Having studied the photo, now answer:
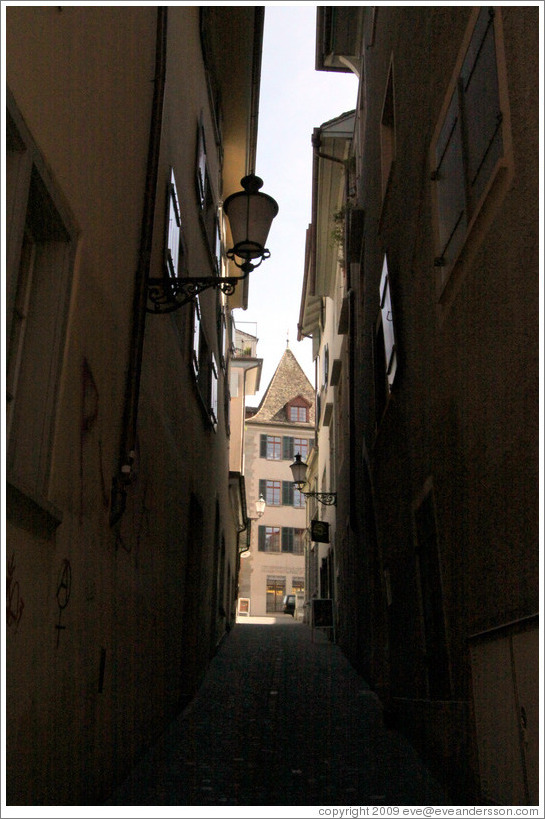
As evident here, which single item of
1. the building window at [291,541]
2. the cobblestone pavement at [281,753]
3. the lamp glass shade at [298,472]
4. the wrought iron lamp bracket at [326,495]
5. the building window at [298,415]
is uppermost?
the building window at [298,415]

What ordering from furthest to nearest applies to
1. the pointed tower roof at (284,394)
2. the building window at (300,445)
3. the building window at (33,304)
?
the pointed tower roof at (284,394), the building window at (300,445), the building window at (33,304)

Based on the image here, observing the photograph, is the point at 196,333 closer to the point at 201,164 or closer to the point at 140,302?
the point at 201,164

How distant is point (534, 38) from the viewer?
365cm

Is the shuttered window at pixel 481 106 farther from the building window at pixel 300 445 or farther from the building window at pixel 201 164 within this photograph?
the building window at pixel 300 445

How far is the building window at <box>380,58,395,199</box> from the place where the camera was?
9.44 meters

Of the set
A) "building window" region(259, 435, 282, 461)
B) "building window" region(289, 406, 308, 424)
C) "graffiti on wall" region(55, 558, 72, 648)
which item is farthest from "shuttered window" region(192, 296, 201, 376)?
"building window" region(289, 406, 308, 424)

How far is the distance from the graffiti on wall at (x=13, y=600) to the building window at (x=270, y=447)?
42719mm

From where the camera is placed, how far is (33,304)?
4273 millimetres

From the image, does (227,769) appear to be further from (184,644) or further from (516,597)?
(184,644)

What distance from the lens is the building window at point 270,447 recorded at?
46.5 m

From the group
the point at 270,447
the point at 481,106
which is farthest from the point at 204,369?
the point at 270,447

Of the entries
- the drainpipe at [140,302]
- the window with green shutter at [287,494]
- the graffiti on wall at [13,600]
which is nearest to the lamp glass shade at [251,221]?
the drainpipe at [140,302]

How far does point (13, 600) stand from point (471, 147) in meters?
3.68

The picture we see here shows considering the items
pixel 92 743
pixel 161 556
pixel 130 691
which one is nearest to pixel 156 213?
pixel 161 556
